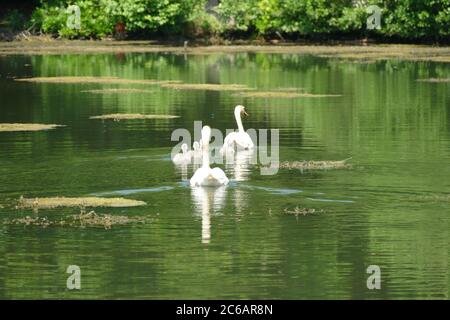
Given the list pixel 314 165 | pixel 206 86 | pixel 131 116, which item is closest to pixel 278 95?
pixel 206 86

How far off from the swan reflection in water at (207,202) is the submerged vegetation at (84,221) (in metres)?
0.76

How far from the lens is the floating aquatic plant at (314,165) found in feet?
73.7

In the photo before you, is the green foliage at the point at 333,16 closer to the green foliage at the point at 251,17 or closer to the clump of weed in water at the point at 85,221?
the green foliage at the point at 251,17

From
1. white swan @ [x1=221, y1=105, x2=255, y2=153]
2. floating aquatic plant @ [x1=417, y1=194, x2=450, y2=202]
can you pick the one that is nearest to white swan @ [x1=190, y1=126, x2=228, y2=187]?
floating aquatic plant @ [x1=417, y1=194, x2=450, y2=202]

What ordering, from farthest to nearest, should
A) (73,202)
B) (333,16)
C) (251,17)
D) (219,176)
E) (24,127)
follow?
(251,17) → (333,16) → (24,127) → (219,176) → (73,202)

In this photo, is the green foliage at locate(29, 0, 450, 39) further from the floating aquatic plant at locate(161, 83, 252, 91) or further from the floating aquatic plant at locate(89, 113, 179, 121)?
the floating aquatic plant at locate(89, 113, 179, 121)

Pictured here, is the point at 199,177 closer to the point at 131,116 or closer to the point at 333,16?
the point at 131,116

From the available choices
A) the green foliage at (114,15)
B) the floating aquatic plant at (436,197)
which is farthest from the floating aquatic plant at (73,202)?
the green foliage at (114,15)

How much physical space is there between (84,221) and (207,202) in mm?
2149

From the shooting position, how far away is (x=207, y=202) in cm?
1912

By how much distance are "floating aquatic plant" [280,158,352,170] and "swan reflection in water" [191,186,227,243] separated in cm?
251

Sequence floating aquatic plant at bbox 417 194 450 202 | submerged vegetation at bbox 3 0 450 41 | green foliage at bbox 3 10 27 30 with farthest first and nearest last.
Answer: green foliage at bbox 3 10 27 30 < submerged vegetation at bbox 3 0 450 41 < floating aquatic plant at bbox 417 194 450 202

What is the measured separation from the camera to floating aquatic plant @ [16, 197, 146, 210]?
18.8m
